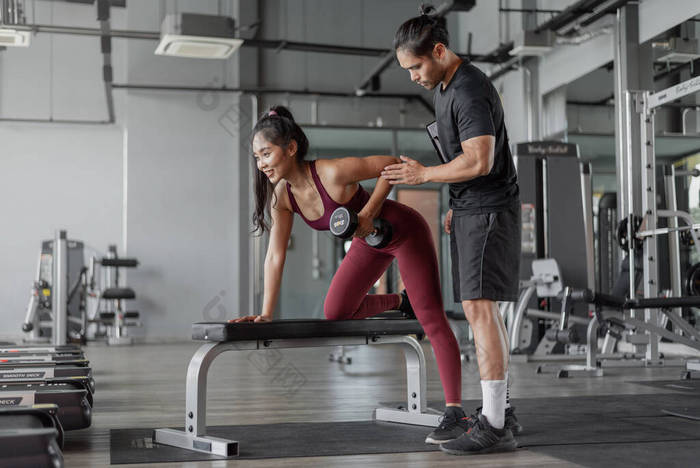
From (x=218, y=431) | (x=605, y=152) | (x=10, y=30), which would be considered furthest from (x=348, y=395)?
(x=605, y=152)

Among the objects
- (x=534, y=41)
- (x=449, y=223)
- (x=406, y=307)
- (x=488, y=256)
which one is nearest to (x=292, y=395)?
(x=406, y=307)

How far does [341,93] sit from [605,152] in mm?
3170

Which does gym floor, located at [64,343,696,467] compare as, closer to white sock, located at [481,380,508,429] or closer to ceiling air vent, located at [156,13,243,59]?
white sock, located at [481,380,508,429]

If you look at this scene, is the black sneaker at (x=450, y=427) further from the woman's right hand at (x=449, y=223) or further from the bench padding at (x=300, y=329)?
the woman's right hand at (x=449, y=223)

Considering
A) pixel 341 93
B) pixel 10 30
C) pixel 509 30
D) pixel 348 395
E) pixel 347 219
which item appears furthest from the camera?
pixel 341 93

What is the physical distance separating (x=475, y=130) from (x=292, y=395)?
2111 millimetres

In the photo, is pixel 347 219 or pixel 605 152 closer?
pixel 347 219

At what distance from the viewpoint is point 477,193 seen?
240cm

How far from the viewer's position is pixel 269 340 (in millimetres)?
2496

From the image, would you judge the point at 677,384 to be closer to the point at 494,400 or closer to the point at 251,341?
the point at 494,400

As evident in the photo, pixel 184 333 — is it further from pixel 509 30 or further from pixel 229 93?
pixel 509 30

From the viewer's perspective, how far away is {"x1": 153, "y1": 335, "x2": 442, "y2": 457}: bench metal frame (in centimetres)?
240

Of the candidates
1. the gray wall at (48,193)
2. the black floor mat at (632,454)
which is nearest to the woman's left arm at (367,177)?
the black floor mat at (632,454)

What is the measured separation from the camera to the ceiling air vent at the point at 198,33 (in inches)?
243
